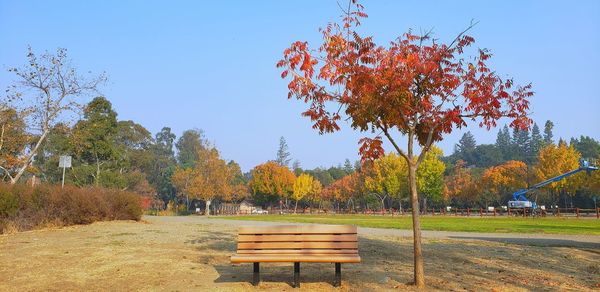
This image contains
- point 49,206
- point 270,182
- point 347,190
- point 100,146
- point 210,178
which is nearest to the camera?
point 49,206

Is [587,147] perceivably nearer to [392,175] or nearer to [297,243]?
[392,175]

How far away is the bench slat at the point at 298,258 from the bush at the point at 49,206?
13.2m

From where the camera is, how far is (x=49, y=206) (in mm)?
17984

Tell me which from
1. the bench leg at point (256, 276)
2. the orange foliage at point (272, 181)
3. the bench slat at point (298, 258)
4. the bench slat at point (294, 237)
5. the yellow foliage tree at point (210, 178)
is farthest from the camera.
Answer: the orange foliage at point (272, 181)

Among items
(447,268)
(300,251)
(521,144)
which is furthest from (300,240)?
(521,144)

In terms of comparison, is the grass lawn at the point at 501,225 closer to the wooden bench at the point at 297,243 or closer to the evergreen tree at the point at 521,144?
the wooden bench at the point at 297,243

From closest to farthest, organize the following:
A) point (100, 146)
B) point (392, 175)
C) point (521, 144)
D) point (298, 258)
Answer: point (298, 258) < point (100, 146) < point (392, 175) < point (521, 144)

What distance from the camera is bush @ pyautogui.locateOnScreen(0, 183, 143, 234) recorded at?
16719mm

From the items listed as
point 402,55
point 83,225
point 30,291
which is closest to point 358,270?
point 402,55

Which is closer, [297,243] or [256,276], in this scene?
[256,276]

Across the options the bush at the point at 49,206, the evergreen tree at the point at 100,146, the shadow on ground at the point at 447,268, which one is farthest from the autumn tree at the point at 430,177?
the shadow on ground at the point at 447,268

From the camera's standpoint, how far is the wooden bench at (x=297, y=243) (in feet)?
23.8

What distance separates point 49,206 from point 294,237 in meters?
14.2

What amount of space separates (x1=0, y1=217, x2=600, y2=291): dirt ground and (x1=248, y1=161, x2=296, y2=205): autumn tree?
2543 inches
